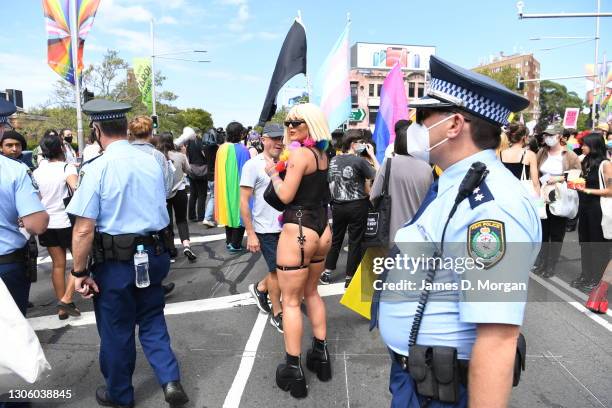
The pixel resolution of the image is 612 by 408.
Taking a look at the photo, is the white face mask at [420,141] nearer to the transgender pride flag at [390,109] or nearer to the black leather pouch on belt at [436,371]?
the black leather pouch on belt at [436,371]

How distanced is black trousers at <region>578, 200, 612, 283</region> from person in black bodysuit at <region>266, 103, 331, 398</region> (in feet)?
13.1

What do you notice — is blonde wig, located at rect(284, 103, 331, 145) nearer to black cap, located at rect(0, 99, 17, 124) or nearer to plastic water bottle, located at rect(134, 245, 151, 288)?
plastic water bottle, located at rect(134, 245, 151, 288)

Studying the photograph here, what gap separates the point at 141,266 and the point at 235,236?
14.2 feet

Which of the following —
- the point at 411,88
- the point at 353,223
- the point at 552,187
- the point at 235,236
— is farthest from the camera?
the point at 411,88

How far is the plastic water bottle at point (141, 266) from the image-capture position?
2.75 metres

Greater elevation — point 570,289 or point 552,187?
point 552,187

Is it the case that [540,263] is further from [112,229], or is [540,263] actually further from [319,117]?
[112,229]

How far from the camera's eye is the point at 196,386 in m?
3.21

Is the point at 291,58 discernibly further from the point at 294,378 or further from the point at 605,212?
the point at 605,212

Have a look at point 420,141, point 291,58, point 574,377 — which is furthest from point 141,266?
point 574,377

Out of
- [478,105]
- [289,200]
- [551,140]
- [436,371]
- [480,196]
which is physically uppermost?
[551,140]

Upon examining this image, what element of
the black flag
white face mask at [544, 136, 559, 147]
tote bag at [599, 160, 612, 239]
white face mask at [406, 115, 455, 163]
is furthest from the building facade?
white face mask at [406, 115, 455, 163]

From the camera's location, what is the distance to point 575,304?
15.8ft

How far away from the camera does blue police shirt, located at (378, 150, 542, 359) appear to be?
1.23 m
